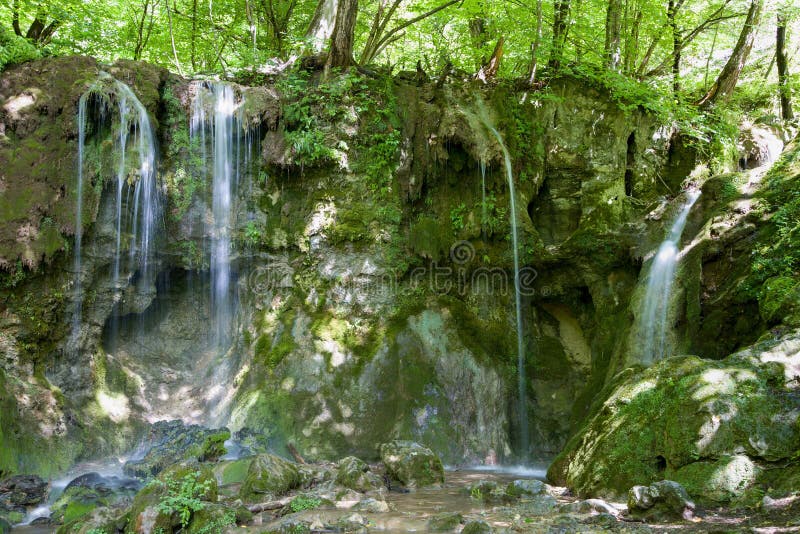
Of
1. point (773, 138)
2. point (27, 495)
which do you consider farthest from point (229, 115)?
point (773, 138)

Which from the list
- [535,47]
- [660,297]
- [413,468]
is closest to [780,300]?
[660,297]

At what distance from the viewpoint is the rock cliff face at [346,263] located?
9.64 metres

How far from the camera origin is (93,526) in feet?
17.3

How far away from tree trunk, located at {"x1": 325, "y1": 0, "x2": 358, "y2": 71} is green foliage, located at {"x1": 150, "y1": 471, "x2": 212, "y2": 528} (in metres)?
8.43

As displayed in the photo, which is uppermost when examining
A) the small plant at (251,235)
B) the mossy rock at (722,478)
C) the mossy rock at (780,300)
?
the small plant at (251,235)

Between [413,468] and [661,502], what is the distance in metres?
3.29

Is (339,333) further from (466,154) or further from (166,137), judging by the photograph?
(166,137)

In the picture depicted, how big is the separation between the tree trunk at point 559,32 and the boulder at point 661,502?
359 inches

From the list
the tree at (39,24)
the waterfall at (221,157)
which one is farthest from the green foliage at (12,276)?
the tree at (39,24)

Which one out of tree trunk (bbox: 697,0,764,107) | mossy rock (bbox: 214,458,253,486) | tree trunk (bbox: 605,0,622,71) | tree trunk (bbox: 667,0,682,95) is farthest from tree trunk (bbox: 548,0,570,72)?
mossy rock (bbox: 214,458,253,486)

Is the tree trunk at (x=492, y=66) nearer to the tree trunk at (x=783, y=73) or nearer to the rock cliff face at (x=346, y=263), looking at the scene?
the rock cliff face at (x=346, y=263)

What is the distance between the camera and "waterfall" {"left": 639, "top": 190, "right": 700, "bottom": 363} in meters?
8.36

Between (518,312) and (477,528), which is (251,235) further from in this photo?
(477,528)

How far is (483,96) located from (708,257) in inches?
213
